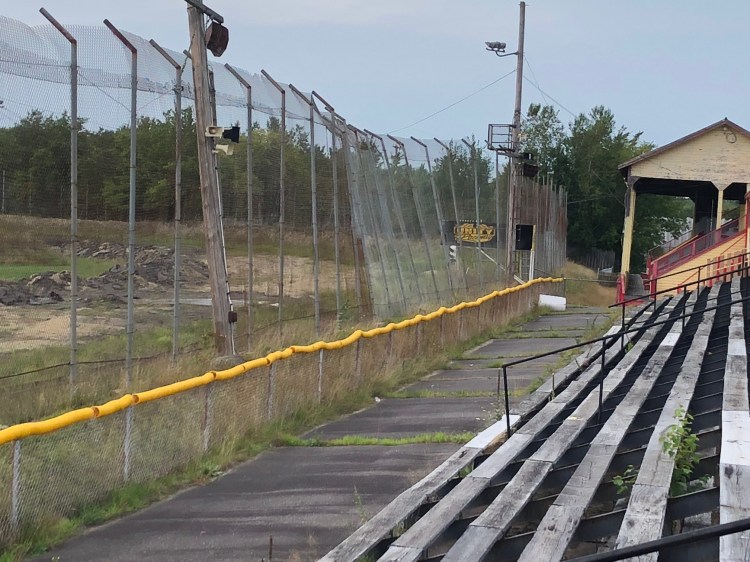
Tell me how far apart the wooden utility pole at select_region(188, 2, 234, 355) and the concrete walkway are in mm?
2038

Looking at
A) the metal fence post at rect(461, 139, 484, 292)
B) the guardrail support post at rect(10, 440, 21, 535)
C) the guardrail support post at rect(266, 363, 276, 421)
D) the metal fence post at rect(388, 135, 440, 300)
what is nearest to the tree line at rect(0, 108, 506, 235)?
the guardrail support post at rect(266, 363, 276, 421)

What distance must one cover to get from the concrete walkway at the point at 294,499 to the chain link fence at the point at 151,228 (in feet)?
7.27

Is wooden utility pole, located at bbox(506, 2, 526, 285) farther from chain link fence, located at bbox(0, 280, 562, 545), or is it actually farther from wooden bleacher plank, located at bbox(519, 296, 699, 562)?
wooden bleacher plank, located at bbox(519, 296, 699, 562)

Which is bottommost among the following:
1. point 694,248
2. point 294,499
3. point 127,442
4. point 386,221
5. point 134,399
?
point 294,499

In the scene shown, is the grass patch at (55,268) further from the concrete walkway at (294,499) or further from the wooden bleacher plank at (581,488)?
the wooden bleacher plank at (581,488)

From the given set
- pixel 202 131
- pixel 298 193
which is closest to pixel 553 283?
pixel 298 193

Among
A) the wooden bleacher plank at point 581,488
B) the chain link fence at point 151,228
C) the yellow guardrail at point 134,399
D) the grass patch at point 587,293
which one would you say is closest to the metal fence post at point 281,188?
the chain link fence at point 151,228

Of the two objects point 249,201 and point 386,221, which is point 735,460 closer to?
point 249,201

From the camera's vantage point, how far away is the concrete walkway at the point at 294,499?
6.25 meters

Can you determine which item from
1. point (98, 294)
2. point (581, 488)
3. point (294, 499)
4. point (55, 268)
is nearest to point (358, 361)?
point (98, 294)

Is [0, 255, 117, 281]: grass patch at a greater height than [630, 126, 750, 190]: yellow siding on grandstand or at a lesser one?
lesser

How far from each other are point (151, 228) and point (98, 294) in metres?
1.19

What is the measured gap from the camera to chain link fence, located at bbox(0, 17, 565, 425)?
31.2ft

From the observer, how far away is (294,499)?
741 cm
